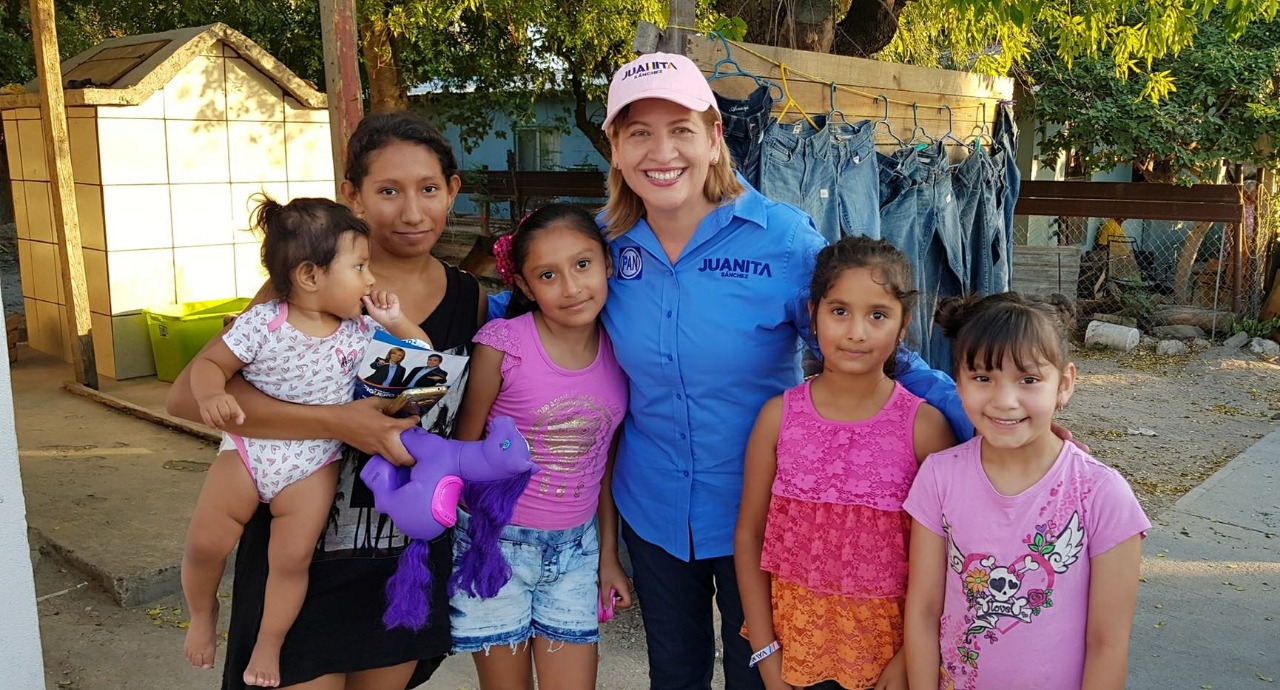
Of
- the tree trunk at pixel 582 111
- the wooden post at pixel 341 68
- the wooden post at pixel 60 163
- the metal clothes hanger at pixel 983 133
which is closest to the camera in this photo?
the wooden post at pixel 341 68

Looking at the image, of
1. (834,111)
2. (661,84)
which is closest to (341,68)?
(834,111)

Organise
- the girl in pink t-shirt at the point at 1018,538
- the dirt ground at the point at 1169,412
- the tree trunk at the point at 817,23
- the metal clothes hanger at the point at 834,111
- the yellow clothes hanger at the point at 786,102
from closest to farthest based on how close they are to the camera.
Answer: the girl in pink t-shirt at the point at 1018,538
the yellow clothes hanger at the point at 786,102
the metal clothes hanger at the point at 834,111
the tree trunk at the point at 817,23
the dirt ground at the point at 1169,412

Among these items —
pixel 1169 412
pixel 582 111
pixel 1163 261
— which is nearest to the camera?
pixel 1169 412

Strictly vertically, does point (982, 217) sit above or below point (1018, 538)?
above

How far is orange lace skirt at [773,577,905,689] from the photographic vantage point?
1937 millimetres

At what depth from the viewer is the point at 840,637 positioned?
6.39ft

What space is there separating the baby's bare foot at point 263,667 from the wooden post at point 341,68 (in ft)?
6.91

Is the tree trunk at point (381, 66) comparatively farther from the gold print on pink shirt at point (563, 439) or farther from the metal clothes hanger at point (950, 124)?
the gold print on pink shirt at point (563, 439)

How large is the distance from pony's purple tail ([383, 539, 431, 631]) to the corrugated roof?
5.46 metres

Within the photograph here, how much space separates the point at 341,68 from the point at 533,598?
2.31 meters

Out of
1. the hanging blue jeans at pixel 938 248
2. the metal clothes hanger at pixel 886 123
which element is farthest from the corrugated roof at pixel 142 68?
the hanging blue jeans at pixel 938 248

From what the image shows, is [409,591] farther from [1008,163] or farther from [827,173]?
[1008,163]

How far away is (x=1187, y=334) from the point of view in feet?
30.5

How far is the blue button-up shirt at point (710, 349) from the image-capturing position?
206cm
